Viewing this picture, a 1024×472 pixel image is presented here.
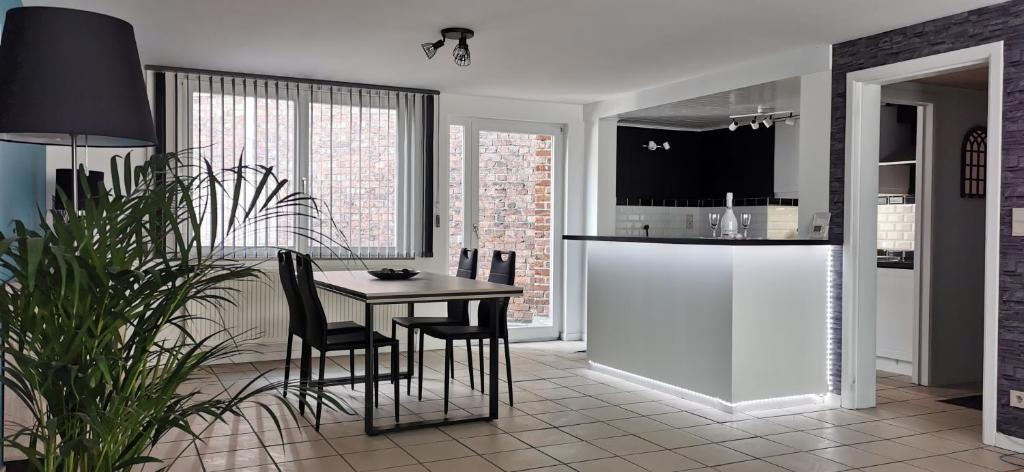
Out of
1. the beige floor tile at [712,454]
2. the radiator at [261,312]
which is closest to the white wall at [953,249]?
the beige floor tile at [712,454]

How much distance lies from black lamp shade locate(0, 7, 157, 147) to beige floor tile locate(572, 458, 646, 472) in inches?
97.8

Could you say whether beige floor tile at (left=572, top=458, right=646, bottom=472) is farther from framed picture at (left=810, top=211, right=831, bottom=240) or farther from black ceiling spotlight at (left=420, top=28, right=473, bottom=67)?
black ceiling spotlight at (left=420, top=28, right=473, bottom=67)

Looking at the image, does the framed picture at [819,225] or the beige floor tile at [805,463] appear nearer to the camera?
the beige floor tile at [805,463]

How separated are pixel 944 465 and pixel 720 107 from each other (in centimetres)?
393

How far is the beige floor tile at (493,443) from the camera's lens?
3.99 m

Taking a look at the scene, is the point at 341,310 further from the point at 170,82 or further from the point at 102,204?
the point at 102,204

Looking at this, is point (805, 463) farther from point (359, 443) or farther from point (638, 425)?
point (359, 443)

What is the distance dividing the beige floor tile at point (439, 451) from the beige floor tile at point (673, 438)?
38.6 inches

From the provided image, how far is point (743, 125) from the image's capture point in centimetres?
830

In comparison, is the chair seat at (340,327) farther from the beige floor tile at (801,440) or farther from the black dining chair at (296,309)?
the beige floor tile at (801,440)

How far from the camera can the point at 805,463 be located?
12.4ft

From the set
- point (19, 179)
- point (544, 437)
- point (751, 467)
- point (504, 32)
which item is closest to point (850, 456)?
point (751, 467)

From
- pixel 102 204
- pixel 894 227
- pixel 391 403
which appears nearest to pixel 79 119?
pixel 102 204

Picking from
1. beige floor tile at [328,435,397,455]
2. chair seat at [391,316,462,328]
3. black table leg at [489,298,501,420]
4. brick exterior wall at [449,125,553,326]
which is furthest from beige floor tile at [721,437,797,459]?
brick exterior wall at [449,125,553,326]
